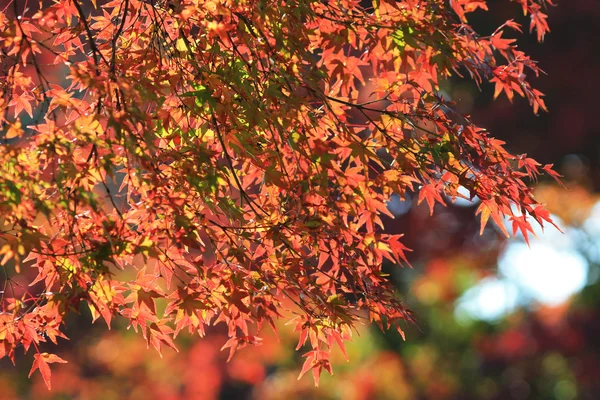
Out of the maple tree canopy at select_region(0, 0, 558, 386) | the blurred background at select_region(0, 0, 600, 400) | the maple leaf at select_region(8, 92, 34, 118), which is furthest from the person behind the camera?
the blurred background at select_region(0, 0, 600, 400)

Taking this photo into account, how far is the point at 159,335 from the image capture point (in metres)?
2.41

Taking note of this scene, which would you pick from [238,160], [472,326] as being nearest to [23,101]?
[238,160]

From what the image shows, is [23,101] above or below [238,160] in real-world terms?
above

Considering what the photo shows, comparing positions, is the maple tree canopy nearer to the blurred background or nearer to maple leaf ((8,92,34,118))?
maple leaf ((8,92,34,118))

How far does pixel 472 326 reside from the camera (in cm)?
947

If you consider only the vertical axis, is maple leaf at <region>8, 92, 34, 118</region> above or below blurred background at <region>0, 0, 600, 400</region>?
above

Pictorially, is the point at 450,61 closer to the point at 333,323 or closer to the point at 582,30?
the point at 333,323

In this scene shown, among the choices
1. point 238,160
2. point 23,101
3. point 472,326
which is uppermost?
point 23,101

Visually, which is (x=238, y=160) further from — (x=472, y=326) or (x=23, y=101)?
(x=472, y=326)

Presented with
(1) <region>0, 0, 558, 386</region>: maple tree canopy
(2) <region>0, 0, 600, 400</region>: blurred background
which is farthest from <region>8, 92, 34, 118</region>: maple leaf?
(2) <region>0, 0, 600, 400</region>: blurred background

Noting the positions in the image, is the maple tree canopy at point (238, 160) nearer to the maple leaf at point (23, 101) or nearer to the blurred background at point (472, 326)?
the maple leaf at point (23, 101)

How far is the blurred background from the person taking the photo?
8273 millimetres

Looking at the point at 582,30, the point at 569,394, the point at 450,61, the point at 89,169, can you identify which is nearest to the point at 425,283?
the point at 569,394

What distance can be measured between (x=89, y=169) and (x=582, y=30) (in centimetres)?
731
